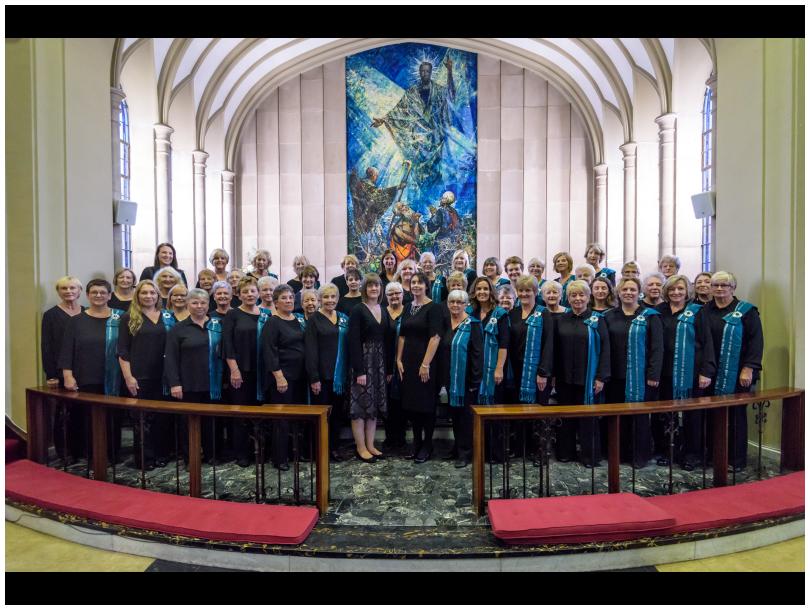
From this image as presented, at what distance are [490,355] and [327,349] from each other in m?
1.51

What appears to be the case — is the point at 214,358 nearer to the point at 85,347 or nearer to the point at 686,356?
the point at 85,347

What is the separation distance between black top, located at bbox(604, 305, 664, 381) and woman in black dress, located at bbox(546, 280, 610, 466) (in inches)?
5.6

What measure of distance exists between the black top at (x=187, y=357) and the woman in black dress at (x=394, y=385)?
67.6 inches

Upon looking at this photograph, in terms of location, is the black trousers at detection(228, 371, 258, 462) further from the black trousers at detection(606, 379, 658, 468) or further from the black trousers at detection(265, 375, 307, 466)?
the black trousers at detection(606, 379, 658, 468)

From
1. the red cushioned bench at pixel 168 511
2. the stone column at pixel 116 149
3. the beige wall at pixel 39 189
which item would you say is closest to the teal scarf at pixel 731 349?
the red cushioned bench at pixel 168 511

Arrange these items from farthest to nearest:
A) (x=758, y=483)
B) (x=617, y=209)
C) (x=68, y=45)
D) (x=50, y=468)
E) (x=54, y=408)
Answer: (x=617, y=209) < (x=68, y=45) < (x=54, y=408) < (x=50, y=468) < (x=758, y=483)

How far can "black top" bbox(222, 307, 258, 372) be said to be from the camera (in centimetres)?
449

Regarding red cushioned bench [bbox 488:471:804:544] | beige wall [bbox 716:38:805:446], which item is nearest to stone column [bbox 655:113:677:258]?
beige wall [bbox 716:38:805:446]

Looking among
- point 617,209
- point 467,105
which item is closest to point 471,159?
point 467,105

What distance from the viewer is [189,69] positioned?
1062 cm

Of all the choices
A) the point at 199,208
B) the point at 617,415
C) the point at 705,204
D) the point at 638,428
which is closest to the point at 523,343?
the point at 617,415

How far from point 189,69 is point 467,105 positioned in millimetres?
6600

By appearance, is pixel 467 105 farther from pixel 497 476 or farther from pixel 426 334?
pixel 497 476

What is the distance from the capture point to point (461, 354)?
14.8 feet
